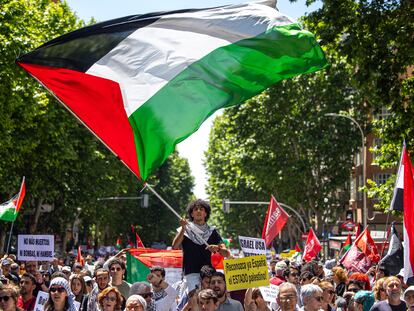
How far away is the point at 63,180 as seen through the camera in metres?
43.2

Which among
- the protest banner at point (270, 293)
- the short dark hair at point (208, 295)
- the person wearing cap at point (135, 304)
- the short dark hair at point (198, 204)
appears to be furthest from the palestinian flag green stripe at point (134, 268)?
the short dark hair at point (208, 295)

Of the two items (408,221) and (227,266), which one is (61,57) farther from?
(408,221)

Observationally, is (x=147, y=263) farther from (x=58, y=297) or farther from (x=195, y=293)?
(x=58, y=297)

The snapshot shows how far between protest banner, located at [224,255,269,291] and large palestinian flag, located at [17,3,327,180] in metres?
1.28

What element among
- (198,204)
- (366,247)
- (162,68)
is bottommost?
(366,247)

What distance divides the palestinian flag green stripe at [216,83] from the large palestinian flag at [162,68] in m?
0.01

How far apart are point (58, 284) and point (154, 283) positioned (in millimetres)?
1349

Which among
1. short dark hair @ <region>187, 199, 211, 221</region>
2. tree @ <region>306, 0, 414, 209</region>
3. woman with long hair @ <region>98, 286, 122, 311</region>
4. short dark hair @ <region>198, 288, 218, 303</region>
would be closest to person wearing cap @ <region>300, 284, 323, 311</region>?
short dark hair @ <region>198, 288, 218, 303</region>

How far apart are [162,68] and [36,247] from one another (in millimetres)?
6532

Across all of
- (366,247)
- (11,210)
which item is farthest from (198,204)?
(11,210)

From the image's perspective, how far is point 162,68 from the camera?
9.59m

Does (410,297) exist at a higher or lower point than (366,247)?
lower

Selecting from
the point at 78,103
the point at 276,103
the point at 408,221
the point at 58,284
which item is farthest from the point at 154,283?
the point at 276,103

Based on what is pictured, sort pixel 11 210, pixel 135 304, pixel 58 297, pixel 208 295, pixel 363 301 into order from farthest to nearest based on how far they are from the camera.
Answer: pixel 11 210 → pixel 363 301 → pixel 58 297 → pixel 135 304 → pixel 208 295
